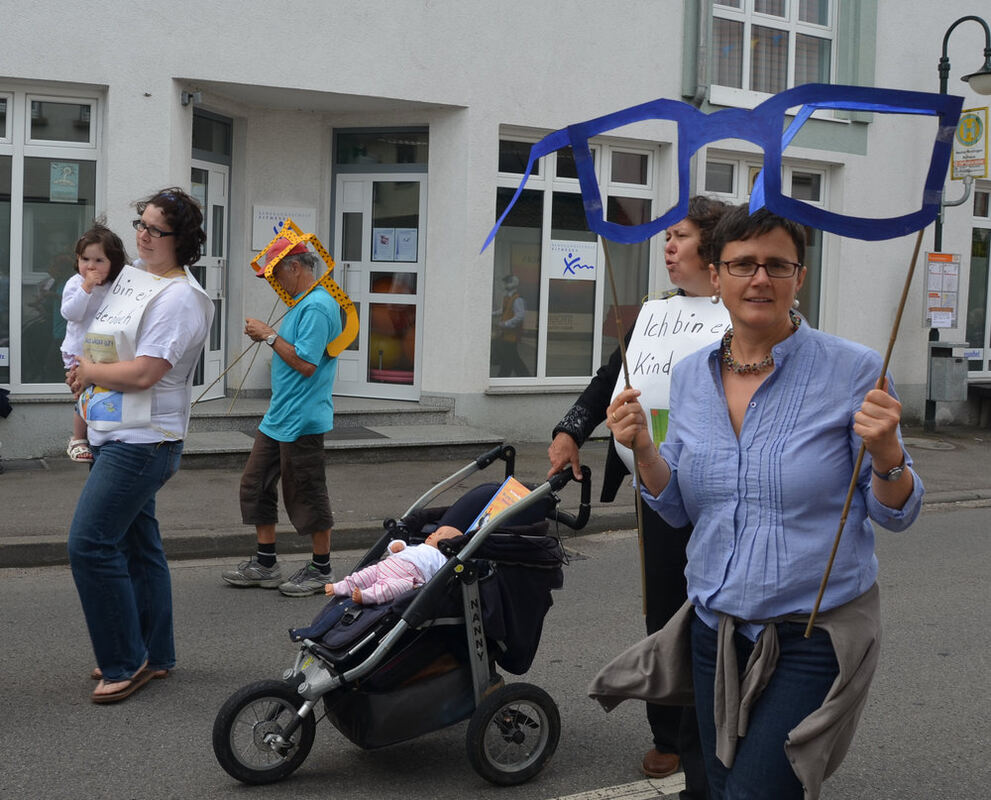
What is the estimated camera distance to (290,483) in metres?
6.72

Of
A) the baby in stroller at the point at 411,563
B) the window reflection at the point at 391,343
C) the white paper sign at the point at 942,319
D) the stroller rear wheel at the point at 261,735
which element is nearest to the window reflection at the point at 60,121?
the window reflection at the point at 391,343

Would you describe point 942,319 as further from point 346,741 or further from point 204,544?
point 346,741

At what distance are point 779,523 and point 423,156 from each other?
1047 centimetres

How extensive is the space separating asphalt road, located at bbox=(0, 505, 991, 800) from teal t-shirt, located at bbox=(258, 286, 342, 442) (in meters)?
0.99

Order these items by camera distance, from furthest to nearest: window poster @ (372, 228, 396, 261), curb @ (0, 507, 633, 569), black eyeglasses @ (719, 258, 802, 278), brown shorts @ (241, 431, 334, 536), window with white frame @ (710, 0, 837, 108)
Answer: window with white frame @ (710, 0, 837, 108)
window poster @ (372, 228, 396, 261)
curb @ (0, 507, 633, 569)
brown shorts @ (241, 431, 334, 536)
black eyeglasses @ (719, 258, 802, 278)

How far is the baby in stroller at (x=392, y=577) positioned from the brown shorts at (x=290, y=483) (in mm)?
2438

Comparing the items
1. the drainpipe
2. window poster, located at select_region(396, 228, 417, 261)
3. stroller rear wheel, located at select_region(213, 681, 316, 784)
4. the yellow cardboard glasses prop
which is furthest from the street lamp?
stroller rear wheel, located at select_region(213, 681, 316, 784)

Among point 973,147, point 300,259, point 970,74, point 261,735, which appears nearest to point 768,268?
point 261,735

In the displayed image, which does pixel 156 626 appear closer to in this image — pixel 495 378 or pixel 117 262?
pixel 117 262

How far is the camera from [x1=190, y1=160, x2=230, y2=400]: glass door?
11844 mm

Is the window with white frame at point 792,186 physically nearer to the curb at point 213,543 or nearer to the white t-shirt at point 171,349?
the curb at point 213,543

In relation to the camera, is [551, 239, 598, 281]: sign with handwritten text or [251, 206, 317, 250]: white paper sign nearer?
[251, 206, 317, 250]: white paper sign

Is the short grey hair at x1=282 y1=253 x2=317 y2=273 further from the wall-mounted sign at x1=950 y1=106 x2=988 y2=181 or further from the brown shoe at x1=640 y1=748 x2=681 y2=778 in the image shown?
the wall-mounted sign at x1=950 y1=106 x2=988 y2=181

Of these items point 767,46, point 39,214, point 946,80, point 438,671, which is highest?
point 767,46
